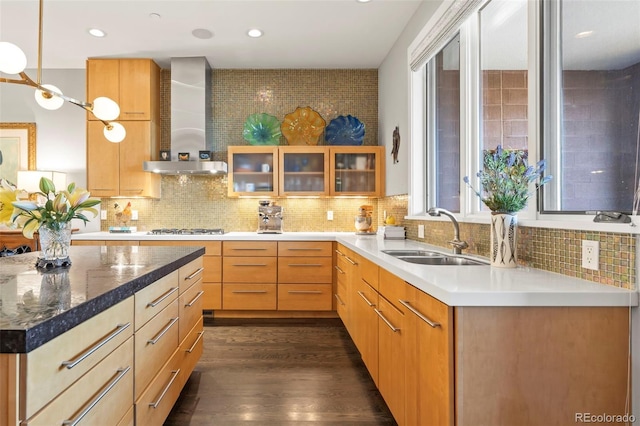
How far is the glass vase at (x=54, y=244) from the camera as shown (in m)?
1.53

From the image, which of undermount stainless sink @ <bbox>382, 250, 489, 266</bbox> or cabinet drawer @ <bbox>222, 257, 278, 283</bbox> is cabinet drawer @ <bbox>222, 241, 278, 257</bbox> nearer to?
cabinet drawer @ <bbox>222, 257, 278, 283</bbox>

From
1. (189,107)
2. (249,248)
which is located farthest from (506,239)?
(189,107)

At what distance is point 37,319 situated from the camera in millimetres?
843

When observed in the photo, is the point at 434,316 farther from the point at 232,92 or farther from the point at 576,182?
the point at 232,92

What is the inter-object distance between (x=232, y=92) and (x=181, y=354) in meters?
3.17

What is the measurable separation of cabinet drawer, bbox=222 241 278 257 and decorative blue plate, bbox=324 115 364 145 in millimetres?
1369

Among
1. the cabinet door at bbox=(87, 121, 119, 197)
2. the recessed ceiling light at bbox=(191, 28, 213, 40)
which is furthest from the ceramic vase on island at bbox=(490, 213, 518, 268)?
the cabinet door at bbox=(87, 121, 119, 197)

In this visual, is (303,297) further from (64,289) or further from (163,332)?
(64,289)

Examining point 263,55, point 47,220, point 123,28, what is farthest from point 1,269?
point 263,55

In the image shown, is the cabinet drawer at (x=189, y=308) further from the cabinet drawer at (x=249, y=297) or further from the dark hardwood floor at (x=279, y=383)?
the cabinet drawer at (x=249, y=297)

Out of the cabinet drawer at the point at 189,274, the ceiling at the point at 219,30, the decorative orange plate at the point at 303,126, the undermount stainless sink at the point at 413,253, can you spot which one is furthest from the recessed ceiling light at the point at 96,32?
the undermount stainless sink at the point at 413,253

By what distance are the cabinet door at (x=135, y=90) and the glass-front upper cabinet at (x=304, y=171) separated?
5.08ft

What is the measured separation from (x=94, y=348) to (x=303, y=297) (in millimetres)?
2779

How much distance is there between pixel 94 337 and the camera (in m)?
1.08
